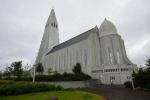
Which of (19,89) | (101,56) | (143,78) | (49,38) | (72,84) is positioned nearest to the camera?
(19,89)

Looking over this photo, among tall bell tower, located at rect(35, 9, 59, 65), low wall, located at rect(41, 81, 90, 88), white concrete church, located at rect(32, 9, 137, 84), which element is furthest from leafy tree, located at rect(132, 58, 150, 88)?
tall bell tower, located at rect(35, 9, 59, 65)

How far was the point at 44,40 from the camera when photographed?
94062mm

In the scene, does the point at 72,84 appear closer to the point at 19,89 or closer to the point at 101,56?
the point at 19,89

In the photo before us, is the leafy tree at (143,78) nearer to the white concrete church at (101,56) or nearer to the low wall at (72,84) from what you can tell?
the low wall at (72,84)

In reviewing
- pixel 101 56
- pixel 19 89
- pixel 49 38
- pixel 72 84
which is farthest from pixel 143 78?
pixel 49 38

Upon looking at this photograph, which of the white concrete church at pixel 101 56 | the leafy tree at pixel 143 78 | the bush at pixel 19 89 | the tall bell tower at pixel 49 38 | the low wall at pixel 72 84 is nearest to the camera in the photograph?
the bush at pixel 19 89

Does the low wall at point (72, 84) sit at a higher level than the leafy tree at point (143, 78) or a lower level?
lower

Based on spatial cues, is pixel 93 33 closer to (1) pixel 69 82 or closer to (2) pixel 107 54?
(2) pixel 107 54

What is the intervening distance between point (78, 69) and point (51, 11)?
2513 inches

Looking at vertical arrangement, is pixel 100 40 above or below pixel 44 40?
below

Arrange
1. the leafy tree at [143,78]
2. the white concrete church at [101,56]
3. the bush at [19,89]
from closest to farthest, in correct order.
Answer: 1. the bush at [19,89]
2. the leafy tree at [143,78]
3. the white concrete church at [101,56]

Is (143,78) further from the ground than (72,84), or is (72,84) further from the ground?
(143,78)

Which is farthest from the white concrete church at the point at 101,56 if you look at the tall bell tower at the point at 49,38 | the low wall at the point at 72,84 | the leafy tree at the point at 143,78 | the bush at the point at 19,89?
the bush at the point at 19,89

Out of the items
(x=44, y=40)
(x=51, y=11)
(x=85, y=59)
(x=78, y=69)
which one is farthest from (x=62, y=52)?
(x=51, y=11)
